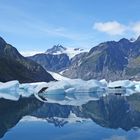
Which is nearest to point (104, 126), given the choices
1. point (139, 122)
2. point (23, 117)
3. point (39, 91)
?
point (139, 122)

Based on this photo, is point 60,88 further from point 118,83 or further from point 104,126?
point 104,126

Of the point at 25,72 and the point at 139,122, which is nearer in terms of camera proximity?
the point at 139,122

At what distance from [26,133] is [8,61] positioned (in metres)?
150

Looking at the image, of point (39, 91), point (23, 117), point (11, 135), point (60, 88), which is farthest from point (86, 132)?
point (39, 91)

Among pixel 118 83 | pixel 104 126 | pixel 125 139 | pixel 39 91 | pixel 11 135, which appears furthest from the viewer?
pixel 118 83

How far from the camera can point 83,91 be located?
70750 millimetres

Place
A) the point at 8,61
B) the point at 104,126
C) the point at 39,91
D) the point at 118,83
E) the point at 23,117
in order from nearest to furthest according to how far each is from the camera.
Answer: the point at 104,126
the point at 23,117
the point at 39,91
the point at 118,83
the point at 8,61

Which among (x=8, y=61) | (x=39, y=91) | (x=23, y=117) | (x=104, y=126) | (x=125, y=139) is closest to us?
(x=125, y=139)

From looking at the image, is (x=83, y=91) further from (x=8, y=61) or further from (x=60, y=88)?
(x=8, y=61)

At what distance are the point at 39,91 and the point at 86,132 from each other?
49370 millimetres

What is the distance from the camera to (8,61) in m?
168

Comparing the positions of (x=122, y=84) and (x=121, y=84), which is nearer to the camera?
(x=122, y=84)

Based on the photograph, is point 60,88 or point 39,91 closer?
point 60,88

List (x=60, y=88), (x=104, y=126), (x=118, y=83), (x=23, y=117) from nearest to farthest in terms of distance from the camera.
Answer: (x=104, y=126) < (x=23, y=117) < (x=60, y=88) < (x=118, y=83)
